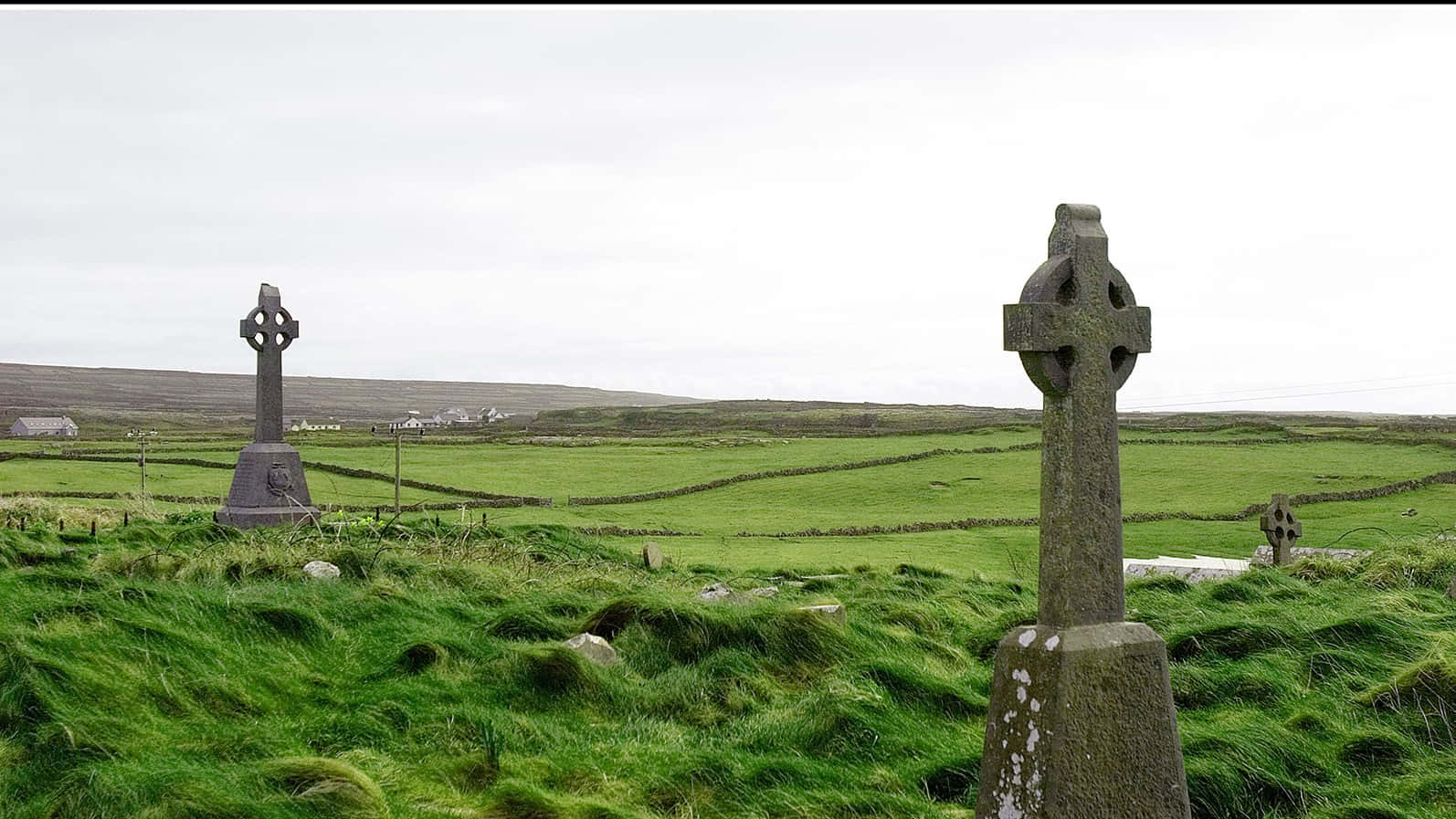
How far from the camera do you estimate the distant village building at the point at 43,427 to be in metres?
90.7

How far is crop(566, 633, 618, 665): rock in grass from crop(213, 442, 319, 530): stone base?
1083 centimetres

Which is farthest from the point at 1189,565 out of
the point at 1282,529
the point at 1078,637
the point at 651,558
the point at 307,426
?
the point at 307,426

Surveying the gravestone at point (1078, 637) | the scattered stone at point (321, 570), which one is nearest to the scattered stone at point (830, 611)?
the gravestone at point (1078, 637)

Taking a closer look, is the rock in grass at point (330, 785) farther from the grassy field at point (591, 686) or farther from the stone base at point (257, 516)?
the stone base at point (257, 516)

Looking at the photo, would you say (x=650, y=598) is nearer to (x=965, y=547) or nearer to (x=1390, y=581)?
(x=1390, y=581)

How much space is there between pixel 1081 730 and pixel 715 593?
702 cm

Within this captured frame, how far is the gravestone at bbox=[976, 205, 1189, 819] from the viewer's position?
4.82 meters

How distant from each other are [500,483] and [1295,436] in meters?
39.7

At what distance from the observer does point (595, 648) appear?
8.56 meters

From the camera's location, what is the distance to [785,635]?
8.76 m

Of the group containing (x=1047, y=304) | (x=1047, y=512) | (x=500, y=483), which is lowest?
(x=500, y=483)

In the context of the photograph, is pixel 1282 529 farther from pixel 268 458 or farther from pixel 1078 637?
pixel 268 458

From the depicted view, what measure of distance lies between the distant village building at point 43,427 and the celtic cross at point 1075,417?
3876 inches

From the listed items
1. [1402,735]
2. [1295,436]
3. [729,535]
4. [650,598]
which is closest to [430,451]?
[729,535]
